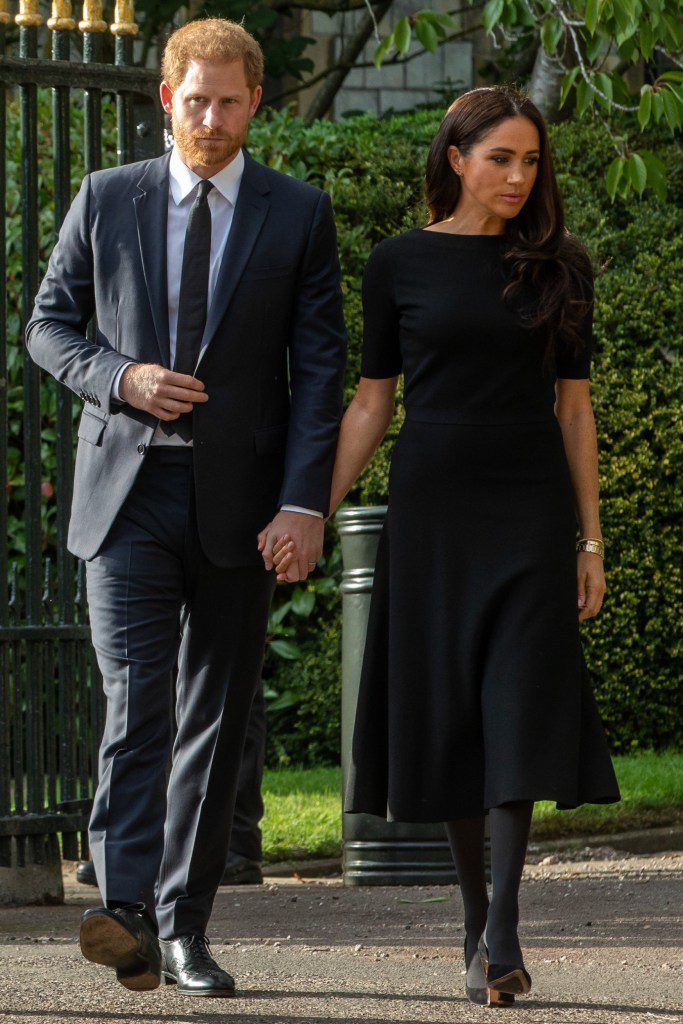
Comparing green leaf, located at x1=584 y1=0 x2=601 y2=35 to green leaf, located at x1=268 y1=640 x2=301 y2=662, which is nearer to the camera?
green leaf, located at x1=584 y1=0 x2=601 y2=35

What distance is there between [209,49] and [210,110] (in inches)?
6.1

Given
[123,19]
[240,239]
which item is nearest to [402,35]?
[123,19]

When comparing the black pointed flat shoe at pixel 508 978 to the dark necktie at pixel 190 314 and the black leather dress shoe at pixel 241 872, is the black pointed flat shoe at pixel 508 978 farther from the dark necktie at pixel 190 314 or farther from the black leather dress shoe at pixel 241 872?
the black leather dress shoe at pixel 241 872

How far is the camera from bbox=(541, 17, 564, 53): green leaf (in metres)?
7.23

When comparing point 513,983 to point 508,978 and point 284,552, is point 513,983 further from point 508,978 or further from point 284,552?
point 284,552

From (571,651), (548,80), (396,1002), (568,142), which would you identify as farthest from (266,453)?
(548,80)

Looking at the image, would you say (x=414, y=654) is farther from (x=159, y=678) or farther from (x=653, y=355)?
(x=653, y=355)

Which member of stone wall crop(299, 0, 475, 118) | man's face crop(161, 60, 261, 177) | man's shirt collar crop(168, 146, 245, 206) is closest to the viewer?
man's face crop(161, 60, 261, 177)

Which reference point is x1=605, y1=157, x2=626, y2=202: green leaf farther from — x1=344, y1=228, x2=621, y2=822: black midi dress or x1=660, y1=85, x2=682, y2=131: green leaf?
x1=344, y1=228, x2=621, y2=822: black midi dress

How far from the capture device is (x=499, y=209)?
13.2ft

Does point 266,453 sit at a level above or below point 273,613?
above

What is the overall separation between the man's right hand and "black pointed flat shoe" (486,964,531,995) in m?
1.47

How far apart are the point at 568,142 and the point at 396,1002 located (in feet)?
20.8

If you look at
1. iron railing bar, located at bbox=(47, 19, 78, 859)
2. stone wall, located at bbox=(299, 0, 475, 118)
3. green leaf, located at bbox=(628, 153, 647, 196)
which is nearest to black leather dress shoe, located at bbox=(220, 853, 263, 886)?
iron railing bar, located at bbox=(47, 19, 78, 859)
